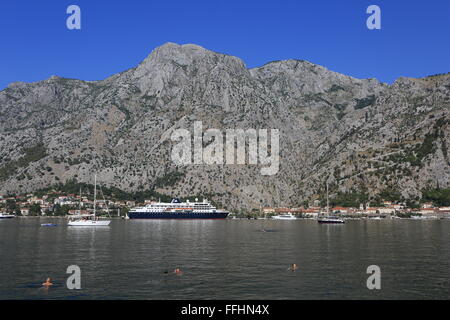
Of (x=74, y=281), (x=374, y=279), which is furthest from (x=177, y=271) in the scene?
(x=374, y=279)

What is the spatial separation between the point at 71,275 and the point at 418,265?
1604 inches

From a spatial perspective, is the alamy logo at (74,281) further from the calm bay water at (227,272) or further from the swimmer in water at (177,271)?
the swimmer in water at (177,271)

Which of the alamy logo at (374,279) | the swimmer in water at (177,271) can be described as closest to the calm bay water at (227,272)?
the alamy logo at (374,279)

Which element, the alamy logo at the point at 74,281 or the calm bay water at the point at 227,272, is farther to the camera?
the alamy logo at the point at 74,281

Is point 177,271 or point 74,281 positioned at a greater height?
point 177,271

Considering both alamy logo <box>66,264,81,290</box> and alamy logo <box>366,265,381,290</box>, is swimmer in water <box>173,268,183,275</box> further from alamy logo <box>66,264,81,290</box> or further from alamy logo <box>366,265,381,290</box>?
alamy logo <box>366,265,381,290</box>

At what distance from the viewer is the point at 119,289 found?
42062 mm

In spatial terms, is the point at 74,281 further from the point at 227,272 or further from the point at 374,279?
the point at 374,279

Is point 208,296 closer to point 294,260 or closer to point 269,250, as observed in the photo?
point 294,260

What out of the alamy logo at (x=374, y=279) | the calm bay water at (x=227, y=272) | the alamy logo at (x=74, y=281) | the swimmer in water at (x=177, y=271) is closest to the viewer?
the calm bay water at (x=227, y=272)

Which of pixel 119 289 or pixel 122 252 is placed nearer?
pixel 119 289
